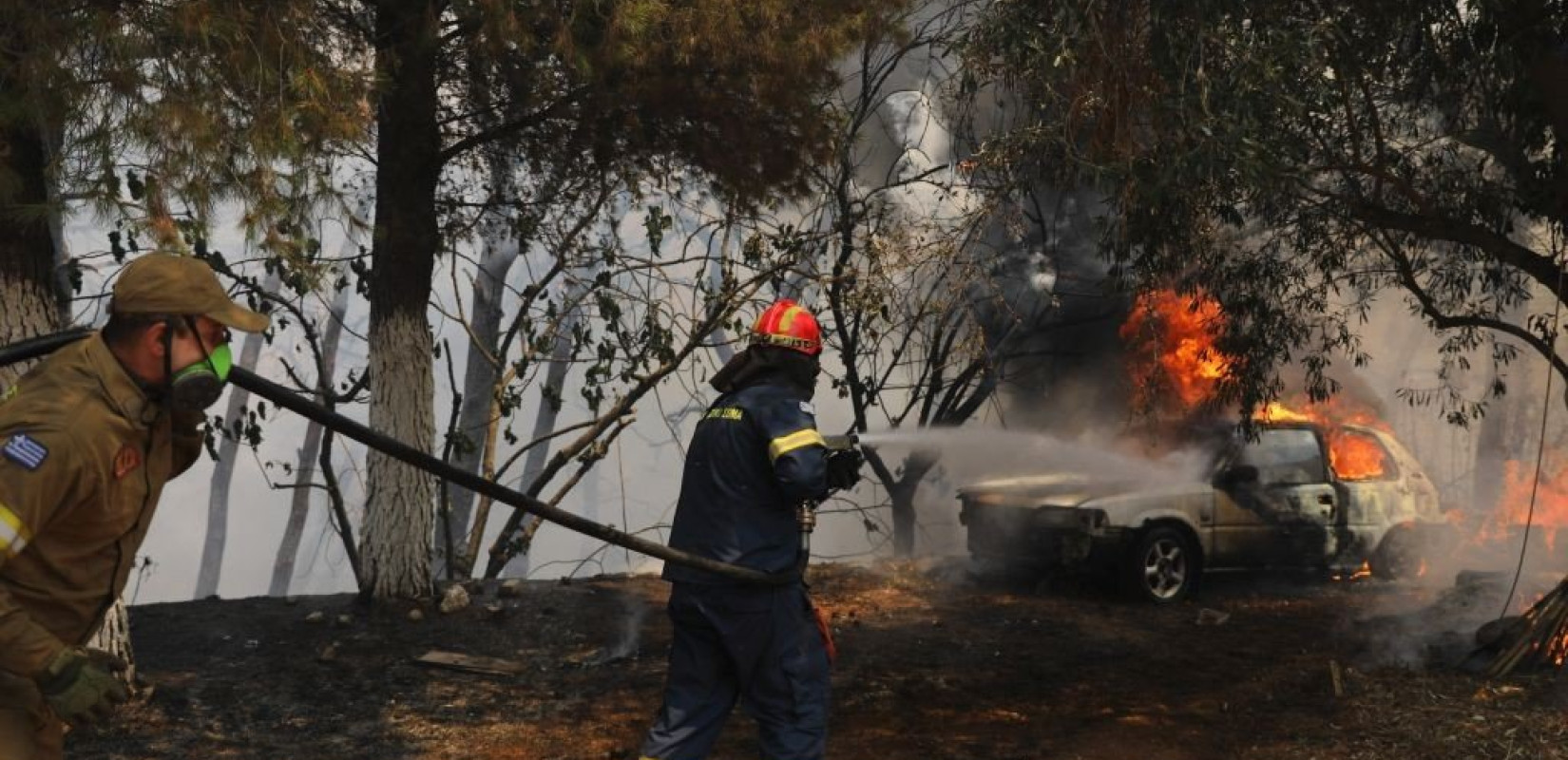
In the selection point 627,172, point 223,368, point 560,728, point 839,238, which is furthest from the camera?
point 839,238

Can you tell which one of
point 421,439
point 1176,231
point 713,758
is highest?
point 1176,231

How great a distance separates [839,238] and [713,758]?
7457 mm

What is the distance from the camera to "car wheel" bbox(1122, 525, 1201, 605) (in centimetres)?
1083

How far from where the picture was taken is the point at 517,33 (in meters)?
7.52

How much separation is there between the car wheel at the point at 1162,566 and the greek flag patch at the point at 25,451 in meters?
8.97

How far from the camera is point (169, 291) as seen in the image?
3207 mm

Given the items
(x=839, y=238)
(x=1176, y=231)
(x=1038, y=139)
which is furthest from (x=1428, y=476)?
(x=1038, y=139)

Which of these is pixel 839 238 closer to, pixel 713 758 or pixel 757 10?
pixel 757 10

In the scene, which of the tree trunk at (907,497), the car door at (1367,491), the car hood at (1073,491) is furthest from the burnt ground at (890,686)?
the tree trunk at (907,497)

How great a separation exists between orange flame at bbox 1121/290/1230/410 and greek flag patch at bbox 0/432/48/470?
9.85 meters

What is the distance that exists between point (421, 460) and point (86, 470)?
1339mm

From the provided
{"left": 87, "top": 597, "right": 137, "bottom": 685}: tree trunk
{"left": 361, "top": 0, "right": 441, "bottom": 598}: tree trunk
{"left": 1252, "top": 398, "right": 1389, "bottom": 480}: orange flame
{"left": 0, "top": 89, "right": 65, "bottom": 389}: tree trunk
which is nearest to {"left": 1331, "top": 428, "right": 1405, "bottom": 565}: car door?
{"left": 1252, "top": 398, "right": 1389, "bottom": 480}: orange flame

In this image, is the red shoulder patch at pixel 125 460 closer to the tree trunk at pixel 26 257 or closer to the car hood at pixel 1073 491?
the tree trunk at pixel 26 257

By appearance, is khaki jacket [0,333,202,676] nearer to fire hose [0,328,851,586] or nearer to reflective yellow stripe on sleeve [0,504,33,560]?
reflective yellow stripe on sleeve [0,504,33,560]
